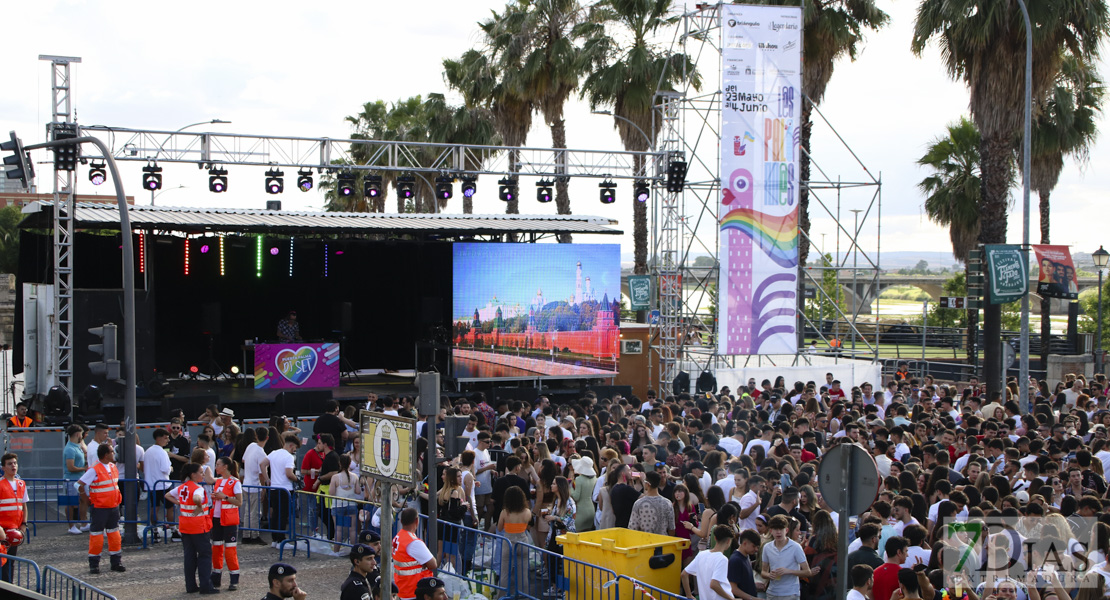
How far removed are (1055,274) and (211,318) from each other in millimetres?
20164

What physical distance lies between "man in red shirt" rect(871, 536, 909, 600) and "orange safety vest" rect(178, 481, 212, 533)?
6.76 m

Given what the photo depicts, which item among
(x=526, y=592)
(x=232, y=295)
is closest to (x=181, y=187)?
(x=232, y=295)

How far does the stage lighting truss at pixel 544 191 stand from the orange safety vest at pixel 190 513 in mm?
14182

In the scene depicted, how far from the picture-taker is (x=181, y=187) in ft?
116

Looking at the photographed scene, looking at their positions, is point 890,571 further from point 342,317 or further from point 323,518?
point 342,317

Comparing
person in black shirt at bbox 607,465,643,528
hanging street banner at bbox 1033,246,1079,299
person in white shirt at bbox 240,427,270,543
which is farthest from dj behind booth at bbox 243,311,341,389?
hanging street banner at bbox 1033,246,1079,299

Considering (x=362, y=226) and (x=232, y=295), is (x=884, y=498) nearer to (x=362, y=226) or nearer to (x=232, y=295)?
(x=362, y=226)

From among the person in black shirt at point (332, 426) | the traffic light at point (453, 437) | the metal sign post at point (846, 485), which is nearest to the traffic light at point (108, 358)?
the person in black shirt at point (332, 426)

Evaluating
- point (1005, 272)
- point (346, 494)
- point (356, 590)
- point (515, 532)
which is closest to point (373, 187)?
point (346, 494)

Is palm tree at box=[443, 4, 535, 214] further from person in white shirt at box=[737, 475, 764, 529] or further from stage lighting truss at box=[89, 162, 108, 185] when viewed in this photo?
person in white shirt at box=[737, 475, 764, 529]

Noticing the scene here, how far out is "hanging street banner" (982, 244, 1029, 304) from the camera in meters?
19.1

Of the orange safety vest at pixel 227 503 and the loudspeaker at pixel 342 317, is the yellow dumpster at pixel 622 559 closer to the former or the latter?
the orange safety vest at pixel 227 503

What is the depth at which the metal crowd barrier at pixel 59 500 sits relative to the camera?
→ 13.3m

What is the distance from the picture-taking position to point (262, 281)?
28.0 m
